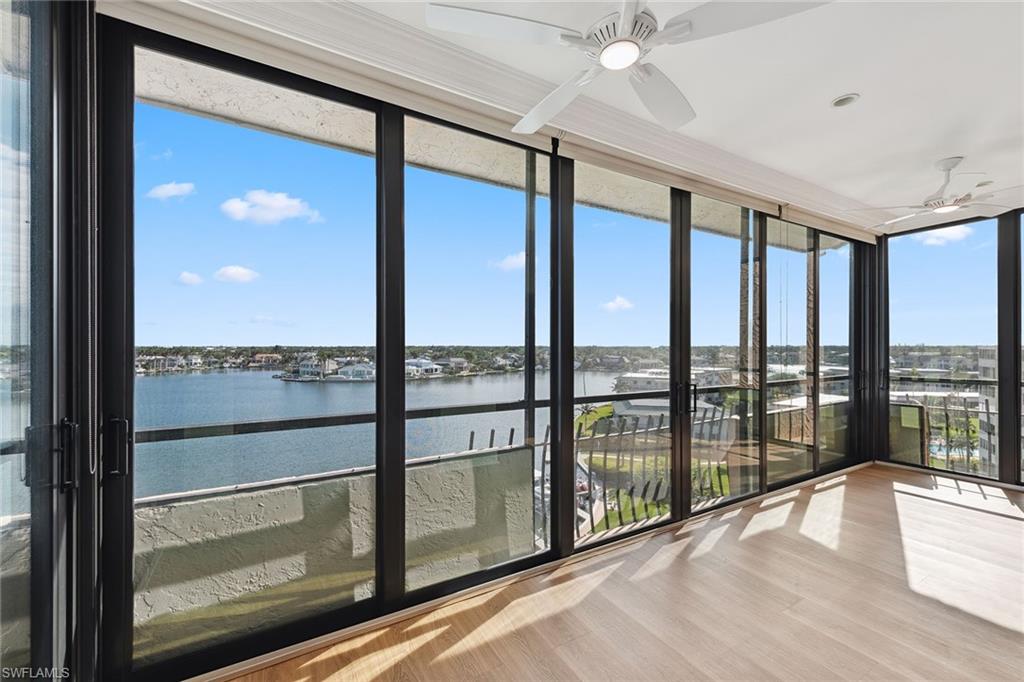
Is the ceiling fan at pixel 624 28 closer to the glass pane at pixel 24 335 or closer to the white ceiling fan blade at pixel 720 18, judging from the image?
the white ceiling fan blade at pixel 720 18

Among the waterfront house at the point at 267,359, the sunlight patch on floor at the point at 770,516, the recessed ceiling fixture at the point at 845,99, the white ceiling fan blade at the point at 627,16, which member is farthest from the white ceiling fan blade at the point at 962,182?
the waterfront house at the point at 267,359

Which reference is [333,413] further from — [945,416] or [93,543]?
[945,416]

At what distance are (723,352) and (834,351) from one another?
1.96 m

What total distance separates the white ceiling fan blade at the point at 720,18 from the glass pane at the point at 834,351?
3843 millimetres

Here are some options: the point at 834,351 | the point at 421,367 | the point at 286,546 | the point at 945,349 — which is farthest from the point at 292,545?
the point at 945,349

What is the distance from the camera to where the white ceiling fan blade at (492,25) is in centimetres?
145

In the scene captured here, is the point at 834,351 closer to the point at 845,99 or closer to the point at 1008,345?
the point at 1008,345

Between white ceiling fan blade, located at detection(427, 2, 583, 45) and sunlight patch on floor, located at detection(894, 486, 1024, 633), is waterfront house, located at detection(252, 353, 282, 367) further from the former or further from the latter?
sunlight patch on floor, located at detection(894, 486, 1024, 633)

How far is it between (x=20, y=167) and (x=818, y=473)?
5631mm

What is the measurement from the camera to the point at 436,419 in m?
2.41

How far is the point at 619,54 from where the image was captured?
1622 millimetres

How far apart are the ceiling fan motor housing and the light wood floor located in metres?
2.35

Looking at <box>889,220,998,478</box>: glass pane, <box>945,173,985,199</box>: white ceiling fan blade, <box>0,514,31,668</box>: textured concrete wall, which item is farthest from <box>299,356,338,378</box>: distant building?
<box>889,220,998,478</box>: glass pane

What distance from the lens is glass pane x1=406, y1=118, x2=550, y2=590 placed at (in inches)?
93.1
